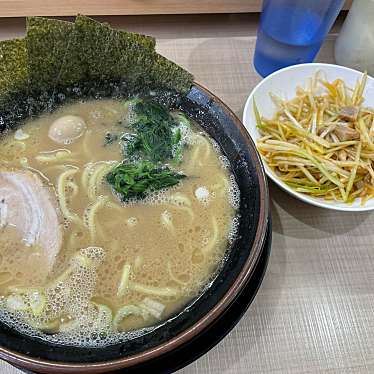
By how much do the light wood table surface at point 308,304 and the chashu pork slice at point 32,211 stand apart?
0.35m

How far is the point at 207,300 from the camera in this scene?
3.62 feet

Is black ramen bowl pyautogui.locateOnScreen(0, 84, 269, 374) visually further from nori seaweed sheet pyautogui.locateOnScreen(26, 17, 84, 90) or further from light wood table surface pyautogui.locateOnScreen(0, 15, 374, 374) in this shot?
nori seaweed sheet pyautogui.locateOnScreen(26, 17, 84, 90)

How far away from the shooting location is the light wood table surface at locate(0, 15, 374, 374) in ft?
4.13

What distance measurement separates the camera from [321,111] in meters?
1.67

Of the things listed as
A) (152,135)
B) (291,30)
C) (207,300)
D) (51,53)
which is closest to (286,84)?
(291,30)

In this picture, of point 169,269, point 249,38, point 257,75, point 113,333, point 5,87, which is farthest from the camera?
point 249,38

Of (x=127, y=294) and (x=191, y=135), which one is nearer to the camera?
(x=127, y=294)

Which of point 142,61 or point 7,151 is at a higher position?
point 142,61

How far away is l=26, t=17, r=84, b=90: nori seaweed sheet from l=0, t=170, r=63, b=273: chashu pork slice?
34 centimetres

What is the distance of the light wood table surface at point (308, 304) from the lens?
1259mm

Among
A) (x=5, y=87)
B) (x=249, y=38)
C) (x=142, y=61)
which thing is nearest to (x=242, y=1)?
(x=249, y=38)

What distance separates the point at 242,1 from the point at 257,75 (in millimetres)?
372

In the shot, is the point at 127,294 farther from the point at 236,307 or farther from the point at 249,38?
the point at 249,38

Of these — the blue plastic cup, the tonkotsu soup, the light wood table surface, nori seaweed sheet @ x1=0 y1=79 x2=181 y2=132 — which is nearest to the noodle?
the tonkotsu soup
